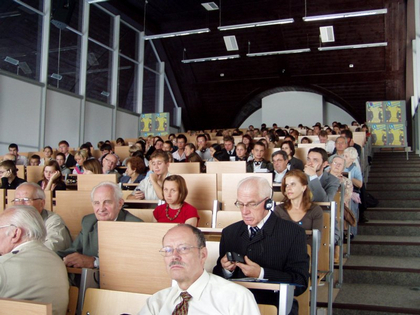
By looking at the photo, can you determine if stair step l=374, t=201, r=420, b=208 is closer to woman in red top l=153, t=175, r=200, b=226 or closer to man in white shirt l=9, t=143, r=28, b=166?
woman in red top l=153, t=175, r=200, b=226

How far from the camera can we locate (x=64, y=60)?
11227 mm

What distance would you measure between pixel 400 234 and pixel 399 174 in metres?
2.58

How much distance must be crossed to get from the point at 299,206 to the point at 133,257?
1296 millimetres

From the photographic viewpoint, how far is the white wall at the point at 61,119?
10.9 meters

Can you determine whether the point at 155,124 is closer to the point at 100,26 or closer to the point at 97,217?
the point at 100,26

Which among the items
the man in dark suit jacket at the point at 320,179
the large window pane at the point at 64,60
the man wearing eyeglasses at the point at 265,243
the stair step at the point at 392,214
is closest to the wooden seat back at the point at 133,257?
the man wearing eyeglasses at the point at 265,243

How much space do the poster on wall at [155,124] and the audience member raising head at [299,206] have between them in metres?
10.4

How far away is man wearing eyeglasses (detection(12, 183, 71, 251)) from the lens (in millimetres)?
2922

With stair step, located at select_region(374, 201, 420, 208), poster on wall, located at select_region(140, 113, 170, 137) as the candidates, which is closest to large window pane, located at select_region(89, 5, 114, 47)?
poster on wall, located at select_region(140, 113, 170, 137)

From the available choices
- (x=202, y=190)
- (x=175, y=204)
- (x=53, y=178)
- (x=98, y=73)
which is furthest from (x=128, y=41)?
(x=175, y=204)

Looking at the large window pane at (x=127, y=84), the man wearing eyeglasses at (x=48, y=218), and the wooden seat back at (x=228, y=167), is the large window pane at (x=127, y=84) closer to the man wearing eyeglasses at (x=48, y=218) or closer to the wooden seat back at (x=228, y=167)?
the wooden seat back at (x=228, y=167)

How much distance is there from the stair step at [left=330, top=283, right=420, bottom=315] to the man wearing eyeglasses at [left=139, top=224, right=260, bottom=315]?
181 cm

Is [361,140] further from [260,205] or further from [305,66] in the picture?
[305,66]

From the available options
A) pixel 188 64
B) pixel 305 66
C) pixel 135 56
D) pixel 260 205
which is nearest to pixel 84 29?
pixel 135 56
